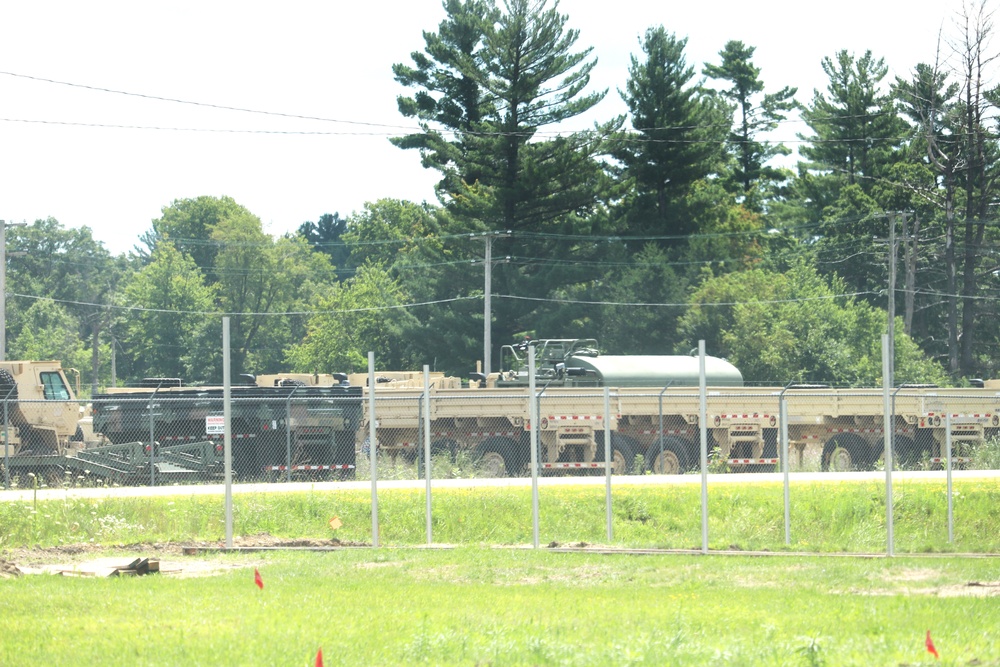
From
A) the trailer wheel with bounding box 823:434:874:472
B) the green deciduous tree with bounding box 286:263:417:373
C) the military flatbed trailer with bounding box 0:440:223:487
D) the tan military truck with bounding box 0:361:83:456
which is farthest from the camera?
the green deciduous tree with bounding box 286:263:417:373

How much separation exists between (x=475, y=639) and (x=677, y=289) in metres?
48.7

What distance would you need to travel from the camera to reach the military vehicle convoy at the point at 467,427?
89.9 ft

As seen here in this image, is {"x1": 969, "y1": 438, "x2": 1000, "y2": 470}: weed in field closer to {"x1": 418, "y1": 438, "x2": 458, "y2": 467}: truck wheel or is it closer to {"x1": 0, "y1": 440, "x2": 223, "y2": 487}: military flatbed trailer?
{"x1": 418, "y1": 438, "x2": 458, "y2": 467}: truck wheel

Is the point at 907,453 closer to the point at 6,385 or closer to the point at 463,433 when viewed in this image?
the point at 463,433

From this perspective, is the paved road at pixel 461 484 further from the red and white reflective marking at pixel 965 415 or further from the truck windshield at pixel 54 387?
the truck windshield at pixel 54 387

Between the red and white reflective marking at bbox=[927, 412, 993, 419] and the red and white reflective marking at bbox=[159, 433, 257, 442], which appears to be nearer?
the red and white reflective marking at bbox=[159, 433, 257, 442]

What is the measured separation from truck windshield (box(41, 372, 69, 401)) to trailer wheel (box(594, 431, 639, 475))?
12.7 metres

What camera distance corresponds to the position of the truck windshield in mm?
30048

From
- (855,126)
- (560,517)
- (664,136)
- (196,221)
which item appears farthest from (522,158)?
(196,221)

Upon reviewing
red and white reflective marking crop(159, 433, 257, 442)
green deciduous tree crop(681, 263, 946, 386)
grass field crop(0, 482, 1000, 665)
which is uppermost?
green deciduous tree crop(681, 263, 946, 386)

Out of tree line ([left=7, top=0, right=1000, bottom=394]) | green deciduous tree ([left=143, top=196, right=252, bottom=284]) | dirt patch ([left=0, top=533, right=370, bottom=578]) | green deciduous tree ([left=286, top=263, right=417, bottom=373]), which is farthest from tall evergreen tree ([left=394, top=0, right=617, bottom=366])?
green deciduous tree ([left=143, top=196, right=252, bottom=284])

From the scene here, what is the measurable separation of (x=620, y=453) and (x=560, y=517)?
8703 mm

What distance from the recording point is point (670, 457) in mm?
29188

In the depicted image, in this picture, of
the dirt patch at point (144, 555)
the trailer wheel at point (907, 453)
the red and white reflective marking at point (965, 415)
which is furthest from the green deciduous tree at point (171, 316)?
the dirt patch at point (144, 555)
